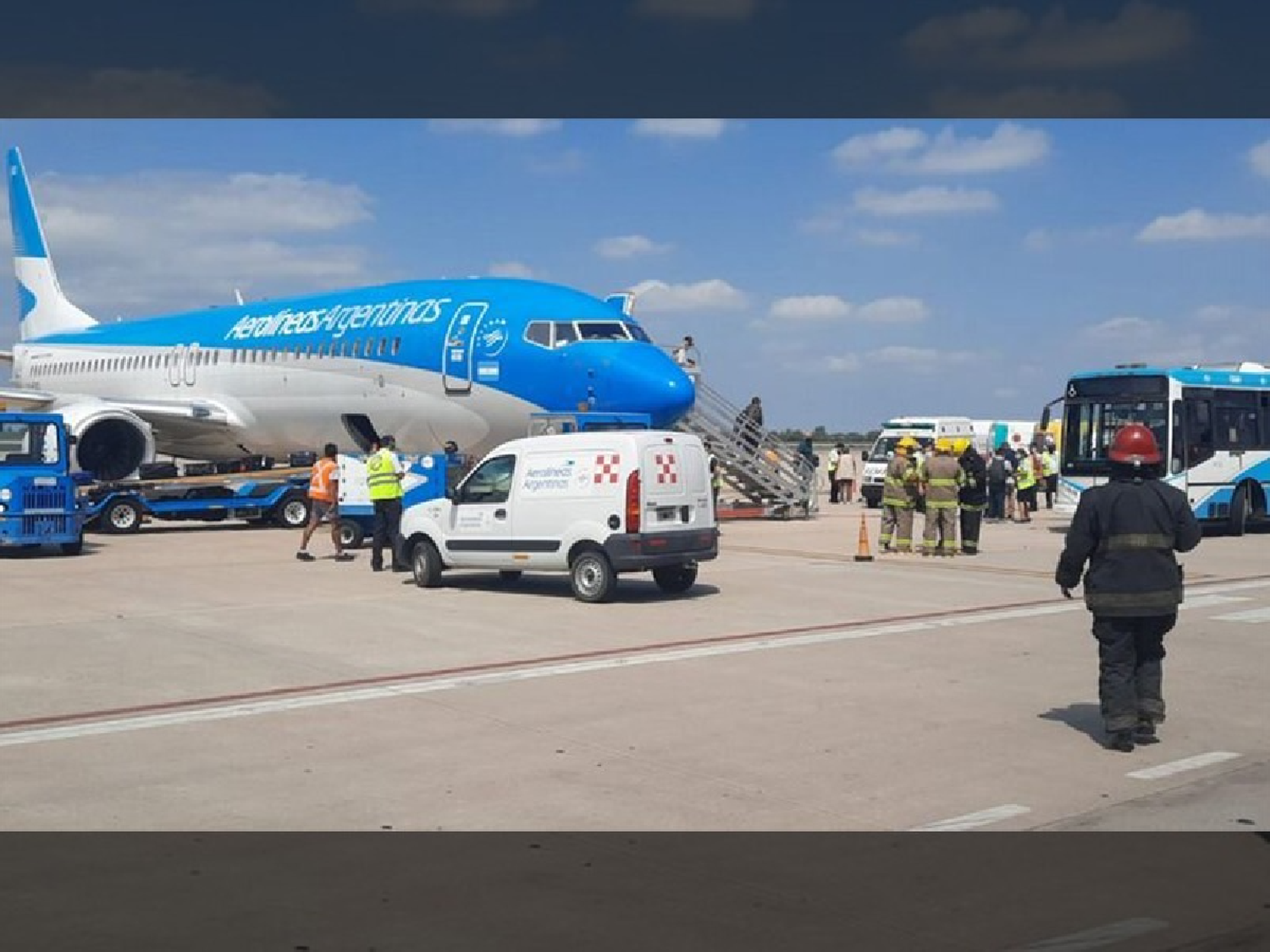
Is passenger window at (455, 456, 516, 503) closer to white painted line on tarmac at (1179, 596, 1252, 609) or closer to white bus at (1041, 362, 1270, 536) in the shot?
white painted line on tarmac at (1179, 596, 1252, 609)

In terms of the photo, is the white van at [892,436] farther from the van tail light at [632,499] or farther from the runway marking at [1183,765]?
the runway marking at [1183,765]

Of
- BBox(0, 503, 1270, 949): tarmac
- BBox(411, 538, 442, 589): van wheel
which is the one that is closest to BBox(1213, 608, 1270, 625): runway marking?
BBox(0, 503, 1270, 949): tarmac

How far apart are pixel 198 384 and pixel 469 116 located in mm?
26851

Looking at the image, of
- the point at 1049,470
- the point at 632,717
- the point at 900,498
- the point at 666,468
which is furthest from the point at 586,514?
the point at 1049,470

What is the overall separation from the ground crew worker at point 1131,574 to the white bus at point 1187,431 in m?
17.1

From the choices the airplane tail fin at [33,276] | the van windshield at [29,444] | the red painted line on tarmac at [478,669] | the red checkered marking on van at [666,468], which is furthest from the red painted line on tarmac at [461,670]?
the airplane tail fin at [33,276]

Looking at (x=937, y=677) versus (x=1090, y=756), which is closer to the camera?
(x=1090, y=756)

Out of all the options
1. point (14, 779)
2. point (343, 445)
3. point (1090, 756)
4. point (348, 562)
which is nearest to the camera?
point (14, 779)

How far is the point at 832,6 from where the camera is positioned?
4.59 m

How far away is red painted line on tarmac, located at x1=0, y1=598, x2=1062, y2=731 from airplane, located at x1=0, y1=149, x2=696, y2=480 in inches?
359

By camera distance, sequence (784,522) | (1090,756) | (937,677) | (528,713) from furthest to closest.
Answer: (784,522) < (937,677) < (528,713) < (1090,756)

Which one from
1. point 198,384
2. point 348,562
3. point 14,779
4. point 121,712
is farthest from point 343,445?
point 14,779

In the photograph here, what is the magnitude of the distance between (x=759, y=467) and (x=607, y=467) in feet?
47.9
